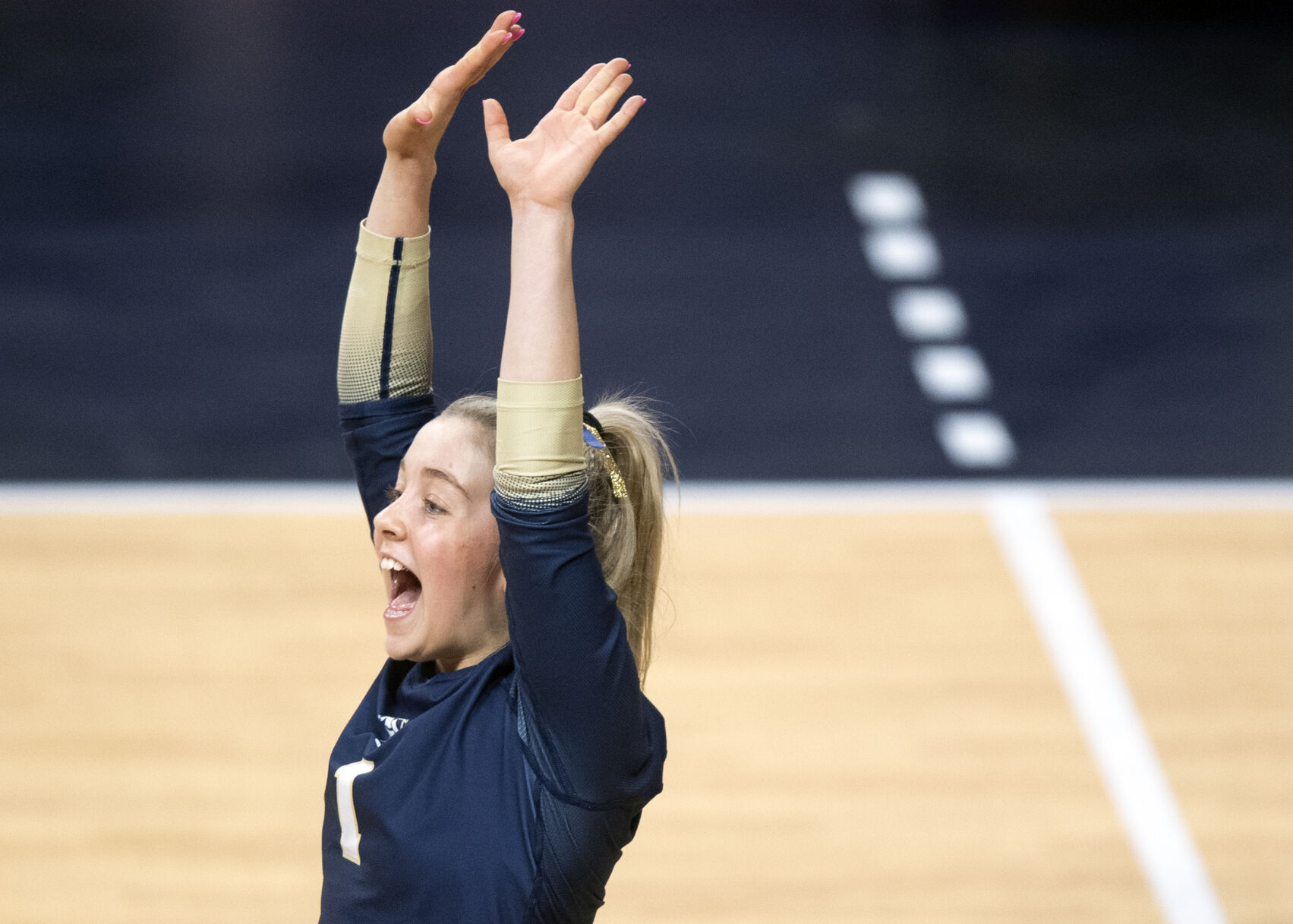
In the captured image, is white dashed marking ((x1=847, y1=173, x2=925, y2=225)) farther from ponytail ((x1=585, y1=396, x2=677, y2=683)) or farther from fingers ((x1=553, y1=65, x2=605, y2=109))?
fingers ((x1=553, y1=65, x2=605, y2=109))

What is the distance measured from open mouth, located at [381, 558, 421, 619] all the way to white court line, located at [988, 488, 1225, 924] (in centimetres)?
219

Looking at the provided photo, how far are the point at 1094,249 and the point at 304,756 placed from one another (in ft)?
14.0

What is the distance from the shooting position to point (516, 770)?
1.65m

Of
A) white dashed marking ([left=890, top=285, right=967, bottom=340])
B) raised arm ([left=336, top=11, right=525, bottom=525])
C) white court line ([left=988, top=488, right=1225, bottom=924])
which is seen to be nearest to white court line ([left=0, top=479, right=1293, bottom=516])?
white court line ([left=988, top=488, right=1225, bottom=924])

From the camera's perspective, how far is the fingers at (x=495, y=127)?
160 centimetres

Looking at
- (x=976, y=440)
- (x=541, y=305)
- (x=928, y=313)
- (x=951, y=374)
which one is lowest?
(x=541, y=305)

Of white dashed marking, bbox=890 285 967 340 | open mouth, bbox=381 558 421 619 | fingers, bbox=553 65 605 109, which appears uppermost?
white dashed marking, bbox=890 285 967 340

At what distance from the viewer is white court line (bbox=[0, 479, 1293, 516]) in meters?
5.09

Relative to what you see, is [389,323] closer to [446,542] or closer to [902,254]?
[446,542]

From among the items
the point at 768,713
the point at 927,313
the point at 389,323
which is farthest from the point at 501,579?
the point at 927,313

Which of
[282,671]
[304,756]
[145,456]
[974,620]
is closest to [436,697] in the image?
[304,756]

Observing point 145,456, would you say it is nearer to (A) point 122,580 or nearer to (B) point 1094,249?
(A) point 122,580

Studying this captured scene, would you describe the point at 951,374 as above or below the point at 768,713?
above

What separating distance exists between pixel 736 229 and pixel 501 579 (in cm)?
530
